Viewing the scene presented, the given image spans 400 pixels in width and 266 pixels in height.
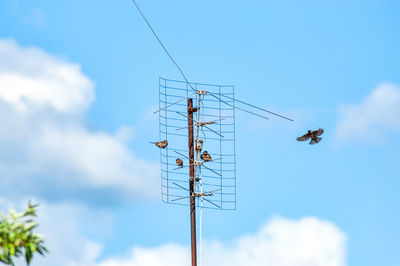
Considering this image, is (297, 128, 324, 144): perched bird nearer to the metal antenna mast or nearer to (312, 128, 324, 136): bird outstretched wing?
(312, 128, 324, 136): bird outstretched wing

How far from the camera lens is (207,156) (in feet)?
75.0

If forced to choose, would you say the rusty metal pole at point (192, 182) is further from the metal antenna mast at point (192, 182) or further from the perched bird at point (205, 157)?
the perched bird at point (205, 157)

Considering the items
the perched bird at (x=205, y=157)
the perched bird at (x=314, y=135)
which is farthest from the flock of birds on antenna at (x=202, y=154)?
the perched bird at (x=314, y=135)

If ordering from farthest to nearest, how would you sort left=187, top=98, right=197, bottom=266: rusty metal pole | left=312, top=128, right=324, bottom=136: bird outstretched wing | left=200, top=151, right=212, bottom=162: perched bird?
left=200, top=151, right=212, bottom=162: perched bird → left=187, top=98, right=197, bottom=266: rusty metal pole → left=312, top=128, right=324, bottom=136: bird outstretched wing

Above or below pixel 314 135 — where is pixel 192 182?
below

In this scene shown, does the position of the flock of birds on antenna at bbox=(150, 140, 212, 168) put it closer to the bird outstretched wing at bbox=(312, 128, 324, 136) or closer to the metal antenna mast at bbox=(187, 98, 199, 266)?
the metal antenna mast at bbox=(187, 98, 199, 266)

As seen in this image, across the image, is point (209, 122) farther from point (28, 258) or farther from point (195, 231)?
point (28, 258)

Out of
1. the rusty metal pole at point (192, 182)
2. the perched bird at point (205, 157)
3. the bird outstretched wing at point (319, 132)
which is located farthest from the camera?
the perched bird at point (205, 157)

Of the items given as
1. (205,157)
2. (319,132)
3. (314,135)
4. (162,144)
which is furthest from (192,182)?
(319,132)

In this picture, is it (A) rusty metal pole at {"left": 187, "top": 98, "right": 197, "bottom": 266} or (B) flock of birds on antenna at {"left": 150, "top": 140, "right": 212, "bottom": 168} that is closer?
(A) rusty metal pole at {"left": 187, "top": 98, "right": 197, "bottom": 266}

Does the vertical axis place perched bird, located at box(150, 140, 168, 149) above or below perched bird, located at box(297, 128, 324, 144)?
above

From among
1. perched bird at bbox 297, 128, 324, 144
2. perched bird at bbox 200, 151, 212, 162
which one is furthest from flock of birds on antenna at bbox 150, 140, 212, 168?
perched bird at bbox 297, 128, 324, 144

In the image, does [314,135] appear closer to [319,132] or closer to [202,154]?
[319,132]

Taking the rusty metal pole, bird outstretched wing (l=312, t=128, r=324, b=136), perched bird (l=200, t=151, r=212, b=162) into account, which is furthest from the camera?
perched bird (l=200, t=151, r=212, b=162)
